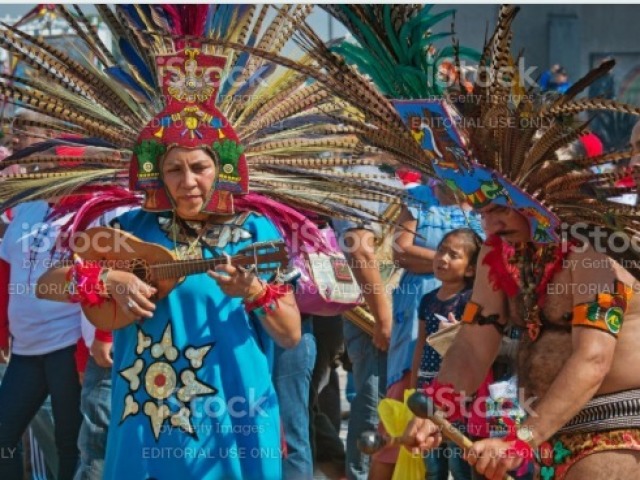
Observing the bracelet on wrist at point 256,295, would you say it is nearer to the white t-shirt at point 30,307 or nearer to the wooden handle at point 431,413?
the wooden handle at point 431,413

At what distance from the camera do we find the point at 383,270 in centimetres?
765

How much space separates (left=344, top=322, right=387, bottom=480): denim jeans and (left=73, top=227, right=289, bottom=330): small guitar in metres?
2.46

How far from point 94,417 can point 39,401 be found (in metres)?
0.43

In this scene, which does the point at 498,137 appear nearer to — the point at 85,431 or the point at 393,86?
the point at 393,86

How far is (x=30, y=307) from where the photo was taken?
264 inches

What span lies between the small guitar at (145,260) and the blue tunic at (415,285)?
195 cm

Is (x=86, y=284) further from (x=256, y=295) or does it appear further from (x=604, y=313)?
(x=604, y=313)

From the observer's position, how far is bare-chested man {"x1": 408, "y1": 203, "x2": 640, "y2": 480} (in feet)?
13.6

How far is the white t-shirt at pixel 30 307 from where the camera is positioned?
6.64 meters

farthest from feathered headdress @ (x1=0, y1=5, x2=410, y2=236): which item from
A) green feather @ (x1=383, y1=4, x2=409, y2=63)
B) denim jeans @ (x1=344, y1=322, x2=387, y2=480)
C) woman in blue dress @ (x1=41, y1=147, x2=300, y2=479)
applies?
denim jeans @ (x1=344, y1=322, x2=387, y2=480)

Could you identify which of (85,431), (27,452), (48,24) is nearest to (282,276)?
(85,431)

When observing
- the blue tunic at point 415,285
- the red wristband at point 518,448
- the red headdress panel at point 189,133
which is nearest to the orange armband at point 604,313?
the red wristband at point 518,448

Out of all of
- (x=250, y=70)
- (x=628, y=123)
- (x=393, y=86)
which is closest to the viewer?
(x=393, y=86)

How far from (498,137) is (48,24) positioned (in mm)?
6838
